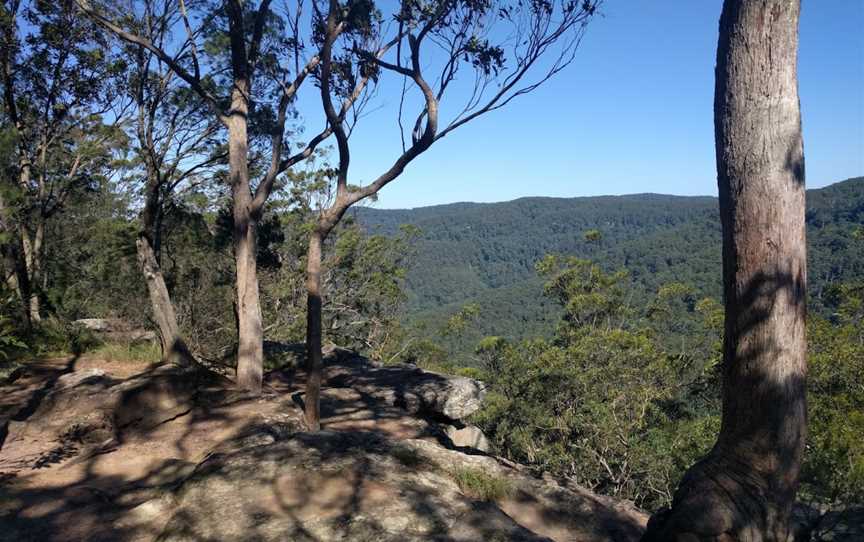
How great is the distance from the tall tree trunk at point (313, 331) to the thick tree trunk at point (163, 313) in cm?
289

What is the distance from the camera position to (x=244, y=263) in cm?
816

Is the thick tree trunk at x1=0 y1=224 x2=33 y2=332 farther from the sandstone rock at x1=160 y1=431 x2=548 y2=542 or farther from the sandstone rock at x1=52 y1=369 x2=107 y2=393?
the sandstone rock at x1=160 y1=431 x2=548 y2=542

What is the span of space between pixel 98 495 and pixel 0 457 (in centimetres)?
161

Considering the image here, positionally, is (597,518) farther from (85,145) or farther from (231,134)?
(85,145)

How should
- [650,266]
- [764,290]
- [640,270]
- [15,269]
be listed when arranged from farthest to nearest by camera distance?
[650,266]
[640,270]
[15,269]
[764,290]

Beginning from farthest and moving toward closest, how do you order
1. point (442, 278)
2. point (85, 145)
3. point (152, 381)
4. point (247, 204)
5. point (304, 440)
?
point (442, 278), point (85, 145), point (247, 204), point (152, 381), point (304, 440)

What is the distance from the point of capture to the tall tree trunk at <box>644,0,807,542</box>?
2984 millimetres

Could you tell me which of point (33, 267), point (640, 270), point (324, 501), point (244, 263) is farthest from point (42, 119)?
point (640, 270)

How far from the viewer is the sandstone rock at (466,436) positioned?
10.0 m

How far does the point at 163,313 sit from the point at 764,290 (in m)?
8.05

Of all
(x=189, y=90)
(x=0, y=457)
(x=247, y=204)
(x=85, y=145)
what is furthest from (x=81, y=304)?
(x=0, y=457)

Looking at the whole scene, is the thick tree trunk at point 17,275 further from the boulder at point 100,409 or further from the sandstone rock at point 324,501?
the sandstone rock at point 324,501

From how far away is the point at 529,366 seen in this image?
60.3 feet

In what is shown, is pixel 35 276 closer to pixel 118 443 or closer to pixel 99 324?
pixel 99 324
